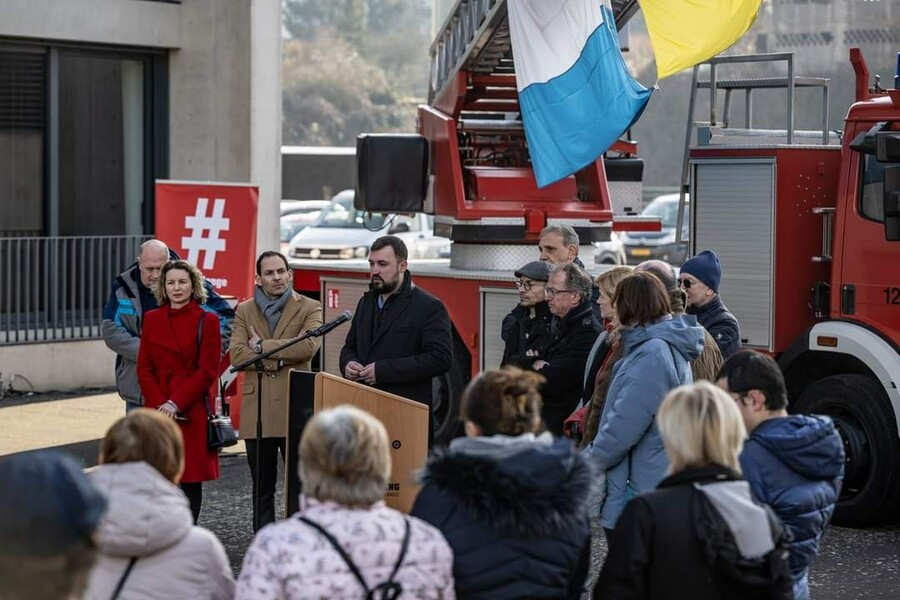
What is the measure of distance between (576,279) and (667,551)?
349cm

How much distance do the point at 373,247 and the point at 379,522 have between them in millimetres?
4086

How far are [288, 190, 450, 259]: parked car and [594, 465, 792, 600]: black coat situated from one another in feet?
66.2

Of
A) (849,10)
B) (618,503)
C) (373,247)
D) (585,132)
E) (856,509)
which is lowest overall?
(856,509)

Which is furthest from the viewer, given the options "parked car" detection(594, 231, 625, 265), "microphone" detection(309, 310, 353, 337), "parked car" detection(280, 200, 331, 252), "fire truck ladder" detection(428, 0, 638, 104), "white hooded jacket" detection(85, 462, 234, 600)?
"parked car" detection(280, 200, 331, 252)

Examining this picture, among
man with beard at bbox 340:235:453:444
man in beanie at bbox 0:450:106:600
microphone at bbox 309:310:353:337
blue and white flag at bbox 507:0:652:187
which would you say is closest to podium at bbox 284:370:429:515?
microphone at bbox 309:310:353:337

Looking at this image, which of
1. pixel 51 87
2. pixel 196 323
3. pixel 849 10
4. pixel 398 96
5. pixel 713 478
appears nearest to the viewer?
pixel 713 478

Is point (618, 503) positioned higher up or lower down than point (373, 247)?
lower down

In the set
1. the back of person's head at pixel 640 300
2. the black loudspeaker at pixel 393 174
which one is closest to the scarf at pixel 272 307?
the back of person's head at pixel 640 300

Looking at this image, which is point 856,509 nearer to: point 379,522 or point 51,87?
point 379,522

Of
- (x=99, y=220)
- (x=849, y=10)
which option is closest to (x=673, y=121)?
(x=849, y=10)

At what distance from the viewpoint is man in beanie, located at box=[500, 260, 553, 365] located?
304 inches

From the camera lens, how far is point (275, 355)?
8.05 metres

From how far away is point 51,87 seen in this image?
1534 centimetres

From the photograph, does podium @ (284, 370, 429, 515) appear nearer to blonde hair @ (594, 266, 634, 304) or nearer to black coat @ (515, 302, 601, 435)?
black coat @ (515, 302, 601, 435)
